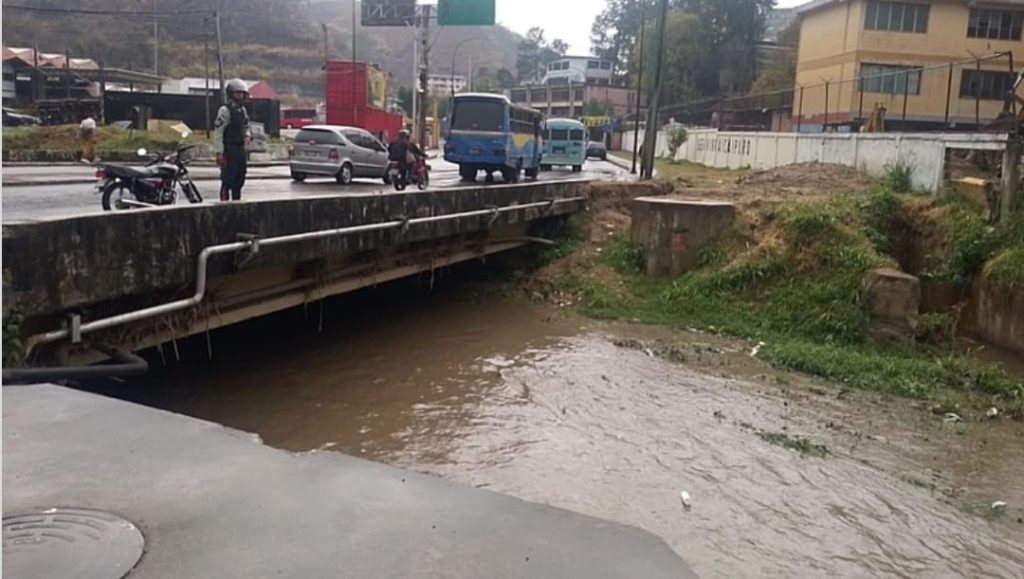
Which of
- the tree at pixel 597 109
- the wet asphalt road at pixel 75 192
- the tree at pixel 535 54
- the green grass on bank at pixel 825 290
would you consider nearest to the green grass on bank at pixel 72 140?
the wet asphalt road at pixel 75 192

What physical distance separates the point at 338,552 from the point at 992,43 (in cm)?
4490

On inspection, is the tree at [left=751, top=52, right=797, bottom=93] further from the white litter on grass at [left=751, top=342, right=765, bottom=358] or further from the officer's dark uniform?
the officer's dark uniform

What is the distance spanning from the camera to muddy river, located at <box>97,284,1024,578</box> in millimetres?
7062

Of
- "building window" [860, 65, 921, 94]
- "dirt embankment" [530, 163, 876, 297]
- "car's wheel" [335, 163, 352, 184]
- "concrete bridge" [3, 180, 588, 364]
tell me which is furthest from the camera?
"building window" [860, 65, 921, 94]

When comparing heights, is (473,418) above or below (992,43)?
below

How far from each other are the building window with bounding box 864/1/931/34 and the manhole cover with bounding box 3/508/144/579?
4109 cm

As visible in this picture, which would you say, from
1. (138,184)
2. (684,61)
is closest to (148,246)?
(138,184)

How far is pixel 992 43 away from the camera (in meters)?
39.7

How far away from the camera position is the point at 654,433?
9.57 meters

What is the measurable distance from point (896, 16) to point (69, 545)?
1666 inches

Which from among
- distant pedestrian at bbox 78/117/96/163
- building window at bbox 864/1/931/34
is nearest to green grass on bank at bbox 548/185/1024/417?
distant pedestrian at bbox 78/117/96/163

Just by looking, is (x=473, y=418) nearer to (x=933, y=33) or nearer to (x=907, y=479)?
(x=907, y=479)

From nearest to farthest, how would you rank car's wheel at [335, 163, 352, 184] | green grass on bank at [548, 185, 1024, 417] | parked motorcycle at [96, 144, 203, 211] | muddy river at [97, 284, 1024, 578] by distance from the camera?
muddy river at [97, 284, 1024, 578] → parked motorcycle at [96, 144, 203, 211] → green grass on bank at [548, 185, 1024, 417] → car's wheel at [335, 163, 352, 184]

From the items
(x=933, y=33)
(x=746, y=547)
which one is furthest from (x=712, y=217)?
(x=933, y=33)
